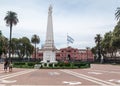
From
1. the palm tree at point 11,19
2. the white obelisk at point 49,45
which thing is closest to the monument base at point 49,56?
the white obelisk at point 49,45

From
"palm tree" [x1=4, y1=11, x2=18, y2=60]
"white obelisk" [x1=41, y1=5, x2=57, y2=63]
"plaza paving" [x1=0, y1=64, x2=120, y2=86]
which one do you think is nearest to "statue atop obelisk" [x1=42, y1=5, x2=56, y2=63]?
"white obelisk" [x1=41, y1=5, x2=57, y2=63]

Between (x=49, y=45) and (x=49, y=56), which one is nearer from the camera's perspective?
(x=49, y=45)

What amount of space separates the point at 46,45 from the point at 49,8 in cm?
849

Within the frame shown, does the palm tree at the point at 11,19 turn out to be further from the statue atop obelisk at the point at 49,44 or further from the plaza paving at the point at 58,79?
the plaza paving at the point at 58,79

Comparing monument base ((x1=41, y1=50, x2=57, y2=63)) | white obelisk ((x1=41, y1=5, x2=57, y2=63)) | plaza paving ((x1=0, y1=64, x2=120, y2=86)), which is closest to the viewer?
plaza paving ((x1=0, y1=64, x2=120, y2=86))

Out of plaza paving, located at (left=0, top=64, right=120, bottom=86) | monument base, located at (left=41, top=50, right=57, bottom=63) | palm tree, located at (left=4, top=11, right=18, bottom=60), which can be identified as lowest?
plaza paving, located at (left=0, top=64, right=120, bottom=86)

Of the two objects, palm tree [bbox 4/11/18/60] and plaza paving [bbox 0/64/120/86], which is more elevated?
palm tree [bbox 4/11/18/60]

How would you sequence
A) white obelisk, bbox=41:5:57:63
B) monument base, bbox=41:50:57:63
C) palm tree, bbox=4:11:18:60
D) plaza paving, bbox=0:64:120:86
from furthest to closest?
palm tree, bbox=4:11:18:60
monument base, bbox=41:50:57:63
white obelisk, bbox=41:5:57:63
plaza paving, bbox=0:64:120:86

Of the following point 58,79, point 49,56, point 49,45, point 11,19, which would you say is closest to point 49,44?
point 49,45

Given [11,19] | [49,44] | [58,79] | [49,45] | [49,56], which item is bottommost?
[58,79]

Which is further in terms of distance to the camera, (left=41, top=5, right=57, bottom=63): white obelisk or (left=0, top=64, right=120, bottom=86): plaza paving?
(left=41, top=5, right=57, bottom=63): white obelisk

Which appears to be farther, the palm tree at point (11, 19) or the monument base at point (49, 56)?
the palm tree at point (11, 19)

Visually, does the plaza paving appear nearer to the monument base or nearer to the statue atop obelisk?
the statue atop obelisk

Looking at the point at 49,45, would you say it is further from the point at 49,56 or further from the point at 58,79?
the point at 58,79
